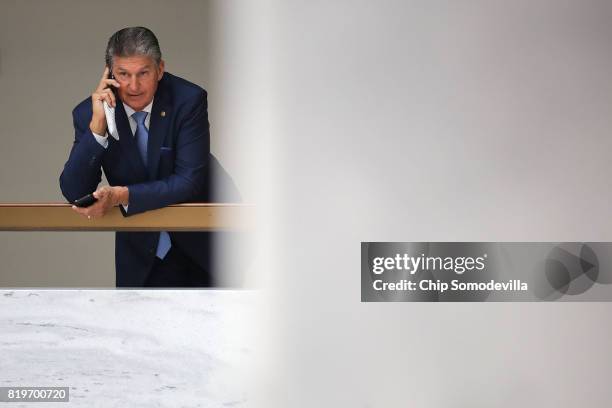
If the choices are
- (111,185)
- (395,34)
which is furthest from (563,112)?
(111,185)

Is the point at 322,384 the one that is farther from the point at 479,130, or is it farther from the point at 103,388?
the point at 479,130

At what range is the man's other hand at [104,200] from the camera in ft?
10.0

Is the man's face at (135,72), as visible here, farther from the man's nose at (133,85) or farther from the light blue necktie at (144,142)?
the light blue necktie at (144,142)

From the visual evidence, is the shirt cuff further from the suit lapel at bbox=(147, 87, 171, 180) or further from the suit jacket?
the suit lapel at bbox=(147, 87, 171, 180)

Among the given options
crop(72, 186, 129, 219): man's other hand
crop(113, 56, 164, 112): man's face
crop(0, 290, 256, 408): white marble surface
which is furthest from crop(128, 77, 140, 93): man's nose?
crop(0, 290, 256, 408): white marble surface

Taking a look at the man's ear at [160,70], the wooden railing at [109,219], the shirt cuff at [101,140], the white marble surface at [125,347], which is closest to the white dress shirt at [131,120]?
the shirt cuff at [101,140]

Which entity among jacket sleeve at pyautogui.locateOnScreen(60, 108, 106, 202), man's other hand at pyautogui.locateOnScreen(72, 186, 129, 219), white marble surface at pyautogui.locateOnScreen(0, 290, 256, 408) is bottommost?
white marble surface at pyautogui.locateOnScreen(0, 290, 256, 408)

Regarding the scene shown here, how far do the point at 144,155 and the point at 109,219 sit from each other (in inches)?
11.7

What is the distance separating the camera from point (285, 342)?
3.13 meters

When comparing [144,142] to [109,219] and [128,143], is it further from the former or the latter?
[109,219]

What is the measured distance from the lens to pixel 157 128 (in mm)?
3098

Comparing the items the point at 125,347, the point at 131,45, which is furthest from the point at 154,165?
the point at 125,347

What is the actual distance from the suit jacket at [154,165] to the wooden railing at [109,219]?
0.03m

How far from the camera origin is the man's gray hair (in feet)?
10.0
